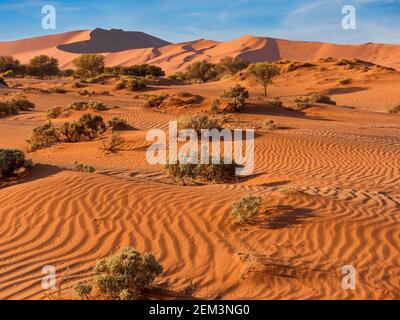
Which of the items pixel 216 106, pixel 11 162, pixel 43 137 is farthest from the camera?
pixel 216 106

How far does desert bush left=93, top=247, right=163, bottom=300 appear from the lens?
14.4ft

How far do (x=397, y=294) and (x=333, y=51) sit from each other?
323 feet

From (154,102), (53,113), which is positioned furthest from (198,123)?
(53,113)

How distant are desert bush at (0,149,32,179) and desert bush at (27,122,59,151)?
535 cm

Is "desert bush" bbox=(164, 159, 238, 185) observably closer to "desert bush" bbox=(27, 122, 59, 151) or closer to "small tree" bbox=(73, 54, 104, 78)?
"desert bush" bbox=(27, 122, 59, 151)

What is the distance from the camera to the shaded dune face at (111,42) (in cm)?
10700

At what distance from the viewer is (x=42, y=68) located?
4838cm

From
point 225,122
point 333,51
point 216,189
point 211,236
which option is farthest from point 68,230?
point 333,51

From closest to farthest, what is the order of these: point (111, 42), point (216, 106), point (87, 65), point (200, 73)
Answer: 1. point (216, 106)
2. point (87, 65)
3. point (200, 73)
4. point (111, 42)

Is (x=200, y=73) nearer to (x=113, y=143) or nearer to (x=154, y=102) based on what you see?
(x=154, y=102)

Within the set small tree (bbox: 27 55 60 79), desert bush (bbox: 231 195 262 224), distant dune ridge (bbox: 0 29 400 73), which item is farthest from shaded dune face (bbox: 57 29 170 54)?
desert bush (bbox: 231 195 262 224)

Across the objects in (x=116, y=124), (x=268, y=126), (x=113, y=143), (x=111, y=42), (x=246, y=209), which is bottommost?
(x=246, y=209)

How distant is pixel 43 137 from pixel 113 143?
266 centimetres

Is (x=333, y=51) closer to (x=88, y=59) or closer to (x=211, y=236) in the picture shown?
(x=88, y=59)
